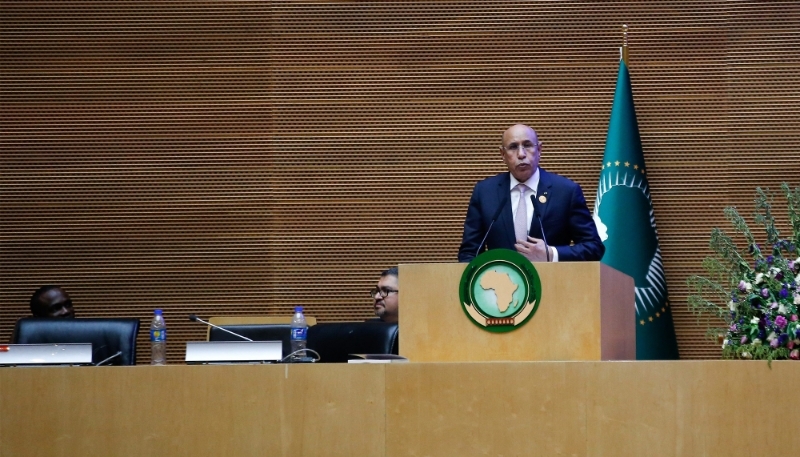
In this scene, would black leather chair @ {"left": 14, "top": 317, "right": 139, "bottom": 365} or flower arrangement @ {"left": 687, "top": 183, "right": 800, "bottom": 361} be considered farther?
black leather chair @ {"left": 14, "top": 317, "right": 139, "bottom": 365}

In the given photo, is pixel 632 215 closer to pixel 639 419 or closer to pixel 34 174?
pixel 639 419

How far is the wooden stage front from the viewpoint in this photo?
3166 mm

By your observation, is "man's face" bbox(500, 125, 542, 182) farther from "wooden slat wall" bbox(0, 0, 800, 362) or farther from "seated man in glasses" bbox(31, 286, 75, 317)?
"seated man in glasses" bbox(31, 286, 75, 317)

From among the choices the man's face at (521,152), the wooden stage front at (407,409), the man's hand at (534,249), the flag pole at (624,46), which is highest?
the flag pole at (624,46)

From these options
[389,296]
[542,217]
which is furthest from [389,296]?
[542,217]

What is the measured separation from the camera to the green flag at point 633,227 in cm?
593

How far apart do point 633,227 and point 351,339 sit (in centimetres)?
227

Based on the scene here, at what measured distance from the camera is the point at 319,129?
6543 mm

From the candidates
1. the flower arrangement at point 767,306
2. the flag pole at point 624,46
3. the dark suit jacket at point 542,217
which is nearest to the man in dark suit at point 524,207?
the dark suit jacket at point 542,217

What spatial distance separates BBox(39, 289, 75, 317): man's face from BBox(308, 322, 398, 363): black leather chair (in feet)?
6.03

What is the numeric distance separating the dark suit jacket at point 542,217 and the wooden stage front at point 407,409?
124cm

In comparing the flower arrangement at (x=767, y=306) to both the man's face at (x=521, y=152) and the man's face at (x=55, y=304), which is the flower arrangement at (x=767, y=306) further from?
the man's face at (x=55, y=304)

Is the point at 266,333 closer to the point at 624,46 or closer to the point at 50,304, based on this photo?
the point at 50,304

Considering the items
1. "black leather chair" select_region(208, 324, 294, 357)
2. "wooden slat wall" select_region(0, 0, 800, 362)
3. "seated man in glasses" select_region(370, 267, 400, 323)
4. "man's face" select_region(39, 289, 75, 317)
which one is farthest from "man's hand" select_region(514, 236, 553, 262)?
"man's face" select_region(39, 289, 75, 317)
